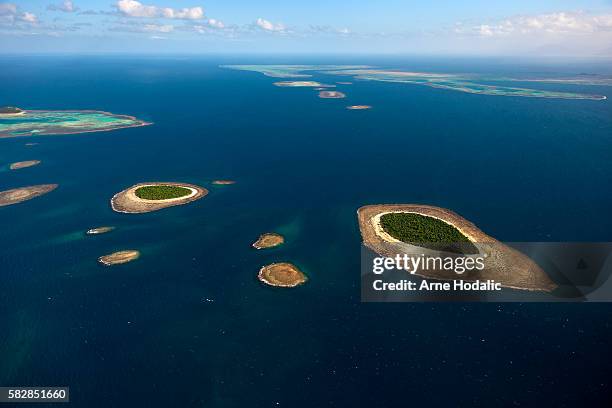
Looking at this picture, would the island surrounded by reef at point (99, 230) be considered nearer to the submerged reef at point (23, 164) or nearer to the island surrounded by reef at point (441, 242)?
the island surrounded by reef at point (441, 242)

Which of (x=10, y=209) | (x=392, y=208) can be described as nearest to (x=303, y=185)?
(x=392, y=208)

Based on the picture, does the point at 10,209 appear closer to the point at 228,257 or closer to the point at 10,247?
the point at 10,247

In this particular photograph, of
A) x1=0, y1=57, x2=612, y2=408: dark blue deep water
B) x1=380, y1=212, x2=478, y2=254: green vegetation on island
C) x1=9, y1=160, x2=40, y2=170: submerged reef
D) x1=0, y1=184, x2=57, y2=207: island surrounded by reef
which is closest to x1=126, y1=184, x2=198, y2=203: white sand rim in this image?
x1=0, y1=57, x2=612, y2=408: dark blue deep water

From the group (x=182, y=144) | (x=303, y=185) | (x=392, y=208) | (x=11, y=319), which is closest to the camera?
(x=11, y=319)

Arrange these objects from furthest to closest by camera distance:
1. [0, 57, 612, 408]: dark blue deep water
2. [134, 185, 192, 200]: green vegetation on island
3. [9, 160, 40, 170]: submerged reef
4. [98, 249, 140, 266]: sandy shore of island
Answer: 1. [9, 160, 40, 170]: submerged reef
2. [134, 185, 192, 200]: green vegetation on island
3. [98, 249, 140, 266]: sandy shore of island
4. [0, 57, 612, 408]: dark blue deep water

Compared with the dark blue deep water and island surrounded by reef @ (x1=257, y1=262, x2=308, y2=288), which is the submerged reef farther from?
island surrounded by reef @ (x1=257, y1=262, x2=308, y2=288)

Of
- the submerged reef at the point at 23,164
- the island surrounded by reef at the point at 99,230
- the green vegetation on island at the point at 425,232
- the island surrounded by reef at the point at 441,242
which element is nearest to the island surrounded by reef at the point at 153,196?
the island surrounded by reef at the point at 99,230
